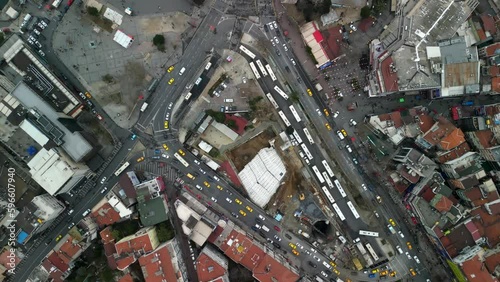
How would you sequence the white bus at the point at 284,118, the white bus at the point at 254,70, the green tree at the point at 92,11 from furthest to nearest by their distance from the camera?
the white bus at the point at 254,70, the white bus at the point at 284,118, the green tree at the point at 92,11

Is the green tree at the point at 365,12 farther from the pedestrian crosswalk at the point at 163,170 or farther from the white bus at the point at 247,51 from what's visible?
the pedestrian crosswalk at the point at 163,170

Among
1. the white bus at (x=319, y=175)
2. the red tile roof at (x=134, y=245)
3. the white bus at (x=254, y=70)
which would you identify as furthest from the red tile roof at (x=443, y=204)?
the red tile roof at (x=134, y=245)

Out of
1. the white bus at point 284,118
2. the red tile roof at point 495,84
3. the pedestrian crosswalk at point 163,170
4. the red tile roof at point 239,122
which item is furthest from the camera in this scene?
the pedestrian crosswalk at point 163,170

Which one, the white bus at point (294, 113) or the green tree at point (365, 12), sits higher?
the green tree at point (365, 12)

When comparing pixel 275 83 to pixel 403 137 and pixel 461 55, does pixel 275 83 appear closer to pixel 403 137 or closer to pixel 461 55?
pixel 403 137

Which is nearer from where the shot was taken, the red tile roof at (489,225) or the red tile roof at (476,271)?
the red tile roof at (476,271)

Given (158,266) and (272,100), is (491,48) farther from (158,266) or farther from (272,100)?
(158,266)
